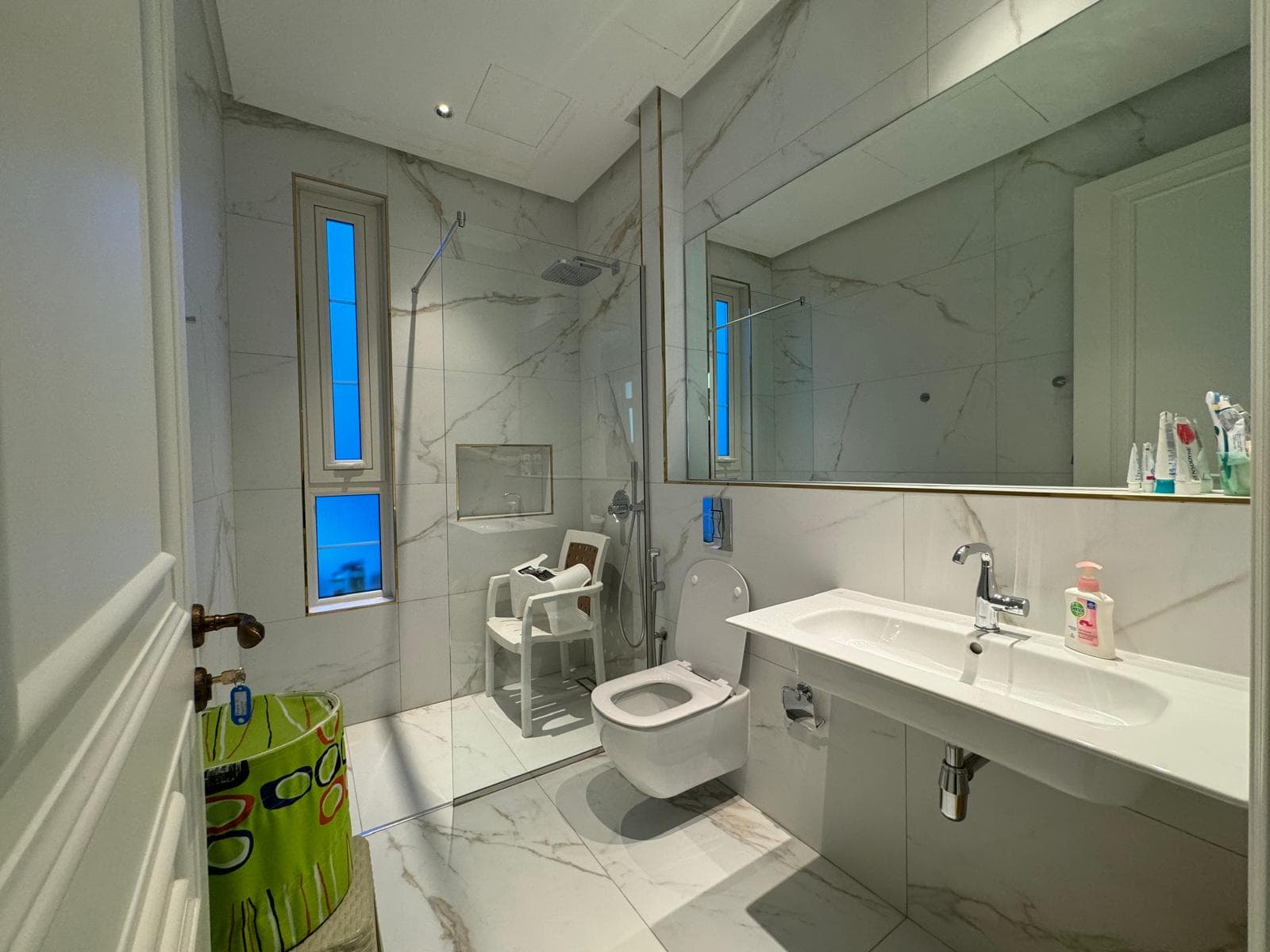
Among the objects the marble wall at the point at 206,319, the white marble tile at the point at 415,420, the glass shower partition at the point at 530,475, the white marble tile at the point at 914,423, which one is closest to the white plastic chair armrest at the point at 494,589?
the glass shower partition at the point at 530,475

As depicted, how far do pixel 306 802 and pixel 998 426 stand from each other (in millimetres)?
1709

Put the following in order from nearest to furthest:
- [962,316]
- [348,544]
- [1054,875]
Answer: [1054,875] < [962,316] < [348,544]

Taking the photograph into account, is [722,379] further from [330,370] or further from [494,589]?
[330,370]

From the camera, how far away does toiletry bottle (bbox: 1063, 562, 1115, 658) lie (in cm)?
100

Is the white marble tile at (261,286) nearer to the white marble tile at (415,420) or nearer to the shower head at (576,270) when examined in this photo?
the white marble tile at (415,420)

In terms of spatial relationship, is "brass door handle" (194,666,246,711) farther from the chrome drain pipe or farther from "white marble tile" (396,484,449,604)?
"white marble tile" (396,484,449,604)

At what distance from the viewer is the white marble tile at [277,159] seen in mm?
2111

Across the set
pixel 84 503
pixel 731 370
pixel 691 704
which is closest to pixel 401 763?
pixel 691 704

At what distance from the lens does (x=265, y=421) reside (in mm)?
2184

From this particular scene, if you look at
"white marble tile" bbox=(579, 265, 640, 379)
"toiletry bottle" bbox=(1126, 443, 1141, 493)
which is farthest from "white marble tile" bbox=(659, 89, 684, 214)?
"toiletry bottle" bbox=(1126, 443, 1141, 493)

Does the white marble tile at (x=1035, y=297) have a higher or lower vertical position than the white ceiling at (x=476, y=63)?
lower

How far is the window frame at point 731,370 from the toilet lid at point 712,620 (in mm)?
423

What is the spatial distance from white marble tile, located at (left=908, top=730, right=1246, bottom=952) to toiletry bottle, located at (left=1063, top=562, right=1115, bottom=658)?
0.33 meters

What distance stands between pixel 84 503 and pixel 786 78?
2140 mm
